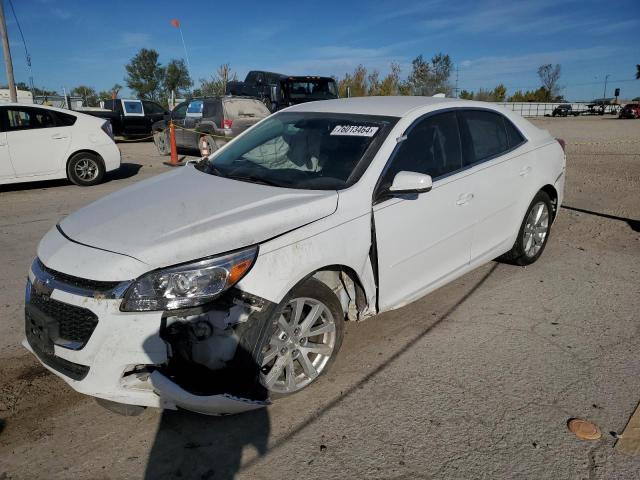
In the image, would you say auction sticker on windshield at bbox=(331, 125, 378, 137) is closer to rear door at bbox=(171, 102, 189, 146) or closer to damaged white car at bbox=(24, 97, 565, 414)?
damaged white car at bbox=(24, 97, 565, 414)

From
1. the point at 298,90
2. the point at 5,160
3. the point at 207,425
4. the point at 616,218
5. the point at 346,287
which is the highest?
the point at 298,90

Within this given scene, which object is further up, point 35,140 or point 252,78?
point 252,78

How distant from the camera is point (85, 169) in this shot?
31.6 feet

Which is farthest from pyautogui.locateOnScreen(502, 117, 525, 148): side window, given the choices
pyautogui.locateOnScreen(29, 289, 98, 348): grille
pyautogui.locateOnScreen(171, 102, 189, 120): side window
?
pyautogui.locateOnScreen(171, 102, 189, 120): side window

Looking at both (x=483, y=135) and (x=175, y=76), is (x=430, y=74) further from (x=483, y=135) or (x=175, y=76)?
(x=483, y=135)

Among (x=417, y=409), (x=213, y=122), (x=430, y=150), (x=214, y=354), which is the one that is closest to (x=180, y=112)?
(x=213, y=122)

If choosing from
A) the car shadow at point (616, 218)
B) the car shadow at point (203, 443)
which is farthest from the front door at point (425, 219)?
the car shadow at point (616, 218)

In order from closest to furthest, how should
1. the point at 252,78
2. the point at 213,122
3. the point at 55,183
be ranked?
the point at 55,183
the point at 213,122
the point at 252,78

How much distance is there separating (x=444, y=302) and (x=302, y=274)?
197 centimetres

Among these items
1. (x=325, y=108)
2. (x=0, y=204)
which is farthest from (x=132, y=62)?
(x=325, y=108)

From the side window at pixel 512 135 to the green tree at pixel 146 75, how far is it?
57599mm

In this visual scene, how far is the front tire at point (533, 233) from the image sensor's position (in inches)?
185

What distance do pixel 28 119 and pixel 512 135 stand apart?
818cm

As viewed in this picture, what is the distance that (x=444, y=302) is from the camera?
424 cm
